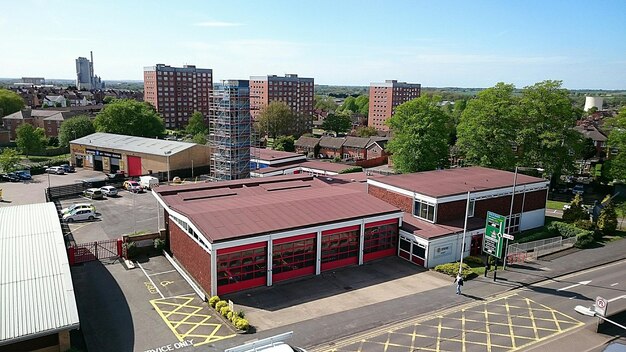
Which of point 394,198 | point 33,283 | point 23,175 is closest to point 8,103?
point 23,175

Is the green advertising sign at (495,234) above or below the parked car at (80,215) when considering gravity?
above

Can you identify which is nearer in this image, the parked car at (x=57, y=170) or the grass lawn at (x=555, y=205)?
the grass lawn at (x=555, y=205)

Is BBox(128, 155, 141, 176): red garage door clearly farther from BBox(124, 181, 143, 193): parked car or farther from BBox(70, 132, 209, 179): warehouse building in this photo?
BBox(124, 181, 143, 193): parked car

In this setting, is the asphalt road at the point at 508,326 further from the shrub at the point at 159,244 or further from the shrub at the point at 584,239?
the shrub at the point at 159,244

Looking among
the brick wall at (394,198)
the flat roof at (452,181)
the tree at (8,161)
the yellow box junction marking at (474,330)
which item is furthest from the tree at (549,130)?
the tree at (8,161)

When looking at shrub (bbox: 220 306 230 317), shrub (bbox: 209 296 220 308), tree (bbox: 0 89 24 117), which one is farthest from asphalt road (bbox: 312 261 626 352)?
tree (bbox: 0 89 24 117)

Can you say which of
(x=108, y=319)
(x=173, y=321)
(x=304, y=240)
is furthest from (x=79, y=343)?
(x=304, y=240)
